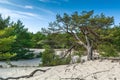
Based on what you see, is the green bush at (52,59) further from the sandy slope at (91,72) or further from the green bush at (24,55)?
the green bush at (24,55)

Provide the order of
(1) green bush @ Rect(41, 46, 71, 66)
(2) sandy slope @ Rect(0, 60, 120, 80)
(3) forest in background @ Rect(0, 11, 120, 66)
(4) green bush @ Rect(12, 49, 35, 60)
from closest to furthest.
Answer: (2) sandy slope @ Rect(0, 60, 120, 80)
(3) forest in background @ Rect(0, 11, 120, 66)
(1) green bush @ Rect(41, 46, 71, 66)
(4) green bush @ Rect(12, 49, 35, 60)

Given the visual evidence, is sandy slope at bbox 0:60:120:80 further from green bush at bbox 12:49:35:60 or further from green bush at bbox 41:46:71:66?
green bush at bbox 12:49:35:60

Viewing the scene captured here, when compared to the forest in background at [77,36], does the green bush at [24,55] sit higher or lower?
lower

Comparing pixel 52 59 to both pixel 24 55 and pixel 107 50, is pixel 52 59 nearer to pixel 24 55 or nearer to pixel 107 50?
pixel 107 50

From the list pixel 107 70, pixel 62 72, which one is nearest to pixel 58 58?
pixel 62 72

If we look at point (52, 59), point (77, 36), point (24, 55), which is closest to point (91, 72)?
point (77, 36)

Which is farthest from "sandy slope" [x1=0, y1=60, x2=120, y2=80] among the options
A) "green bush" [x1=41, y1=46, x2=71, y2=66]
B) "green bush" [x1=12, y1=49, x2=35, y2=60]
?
"green bush" [x1=12, y1=49, x2=35, y2=60]

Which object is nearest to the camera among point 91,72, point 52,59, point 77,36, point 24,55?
point 91,72

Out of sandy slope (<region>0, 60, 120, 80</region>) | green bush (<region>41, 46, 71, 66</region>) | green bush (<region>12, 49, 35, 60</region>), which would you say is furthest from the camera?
green bush (<region>12, 49, 35, 60</region>)

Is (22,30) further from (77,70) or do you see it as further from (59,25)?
(77,70)

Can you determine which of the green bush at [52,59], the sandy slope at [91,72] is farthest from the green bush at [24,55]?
the sandy slope at [91,72]

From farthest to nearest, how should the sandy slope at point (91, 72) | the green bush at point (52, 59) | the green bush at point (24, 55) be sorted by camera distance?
1. the green bush at point (24, 55)
2. the green bush at point (52, 59)
3. the sandy slope at point (91, 72)

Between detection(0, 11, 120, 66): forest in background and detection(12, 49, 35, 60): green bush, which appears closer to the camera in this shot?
detection(0, 11, 120, 66): forest in background

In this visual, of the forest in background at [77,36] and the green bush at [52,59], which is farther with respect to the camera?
the green bush at [52,59]
